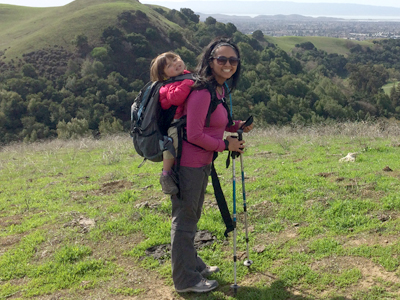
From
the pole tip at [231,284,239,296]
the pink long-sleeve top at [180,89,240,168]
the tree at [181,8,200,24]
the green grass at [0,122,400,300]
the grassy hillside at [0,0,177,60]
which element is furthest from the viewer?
the tree at [181,8,200,24]

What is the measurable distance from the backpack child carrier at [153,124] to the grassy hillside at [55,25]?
47.8 metres

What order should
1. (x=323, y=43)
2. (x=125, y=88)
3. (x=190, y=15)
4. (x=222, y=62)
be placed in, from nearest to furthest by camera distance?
(x=222, y=62) → (x=125, y=88) → (x=190, y=15) → (x=323, y=43)

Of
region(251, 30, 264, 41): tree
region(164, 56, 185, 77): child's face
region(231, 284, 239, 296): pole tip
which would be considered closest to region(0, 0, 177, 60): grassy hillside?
region(251, 30, 264, 41): tree

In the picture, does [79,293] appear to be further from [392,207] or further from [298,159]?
[298,159]

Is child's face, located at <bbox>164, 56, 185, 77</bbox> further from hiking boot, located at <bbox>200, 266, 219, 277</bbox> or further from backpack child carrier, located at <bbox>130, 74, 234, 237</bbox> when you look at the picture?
hiking boot, located at <bbox>200, 266, 219, 277</bbox>

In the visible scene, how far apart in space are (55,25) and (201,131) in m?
56.0

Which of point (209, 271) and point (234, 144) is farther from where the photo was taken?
point (209, 271)

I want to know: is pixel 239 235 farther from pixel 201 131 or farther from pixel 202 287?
pixel 201 131

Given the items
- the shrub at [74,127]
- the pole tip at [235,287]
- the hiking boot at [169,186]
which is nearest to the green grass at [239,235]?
the pole tip at [235,287]

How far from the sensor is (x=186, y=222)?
9.98 ft

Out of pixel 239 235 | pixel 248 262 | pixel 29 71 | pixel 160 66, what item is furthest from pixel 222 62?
pixel 29 71

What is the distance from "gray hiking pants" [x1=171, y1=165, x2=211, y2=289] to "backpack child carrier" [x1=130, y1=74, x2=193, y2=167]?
0.88 ft

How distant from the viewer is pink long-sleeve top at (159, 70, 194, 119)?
2.74 meters

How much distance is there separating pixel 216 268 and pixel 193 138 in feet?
4.92
